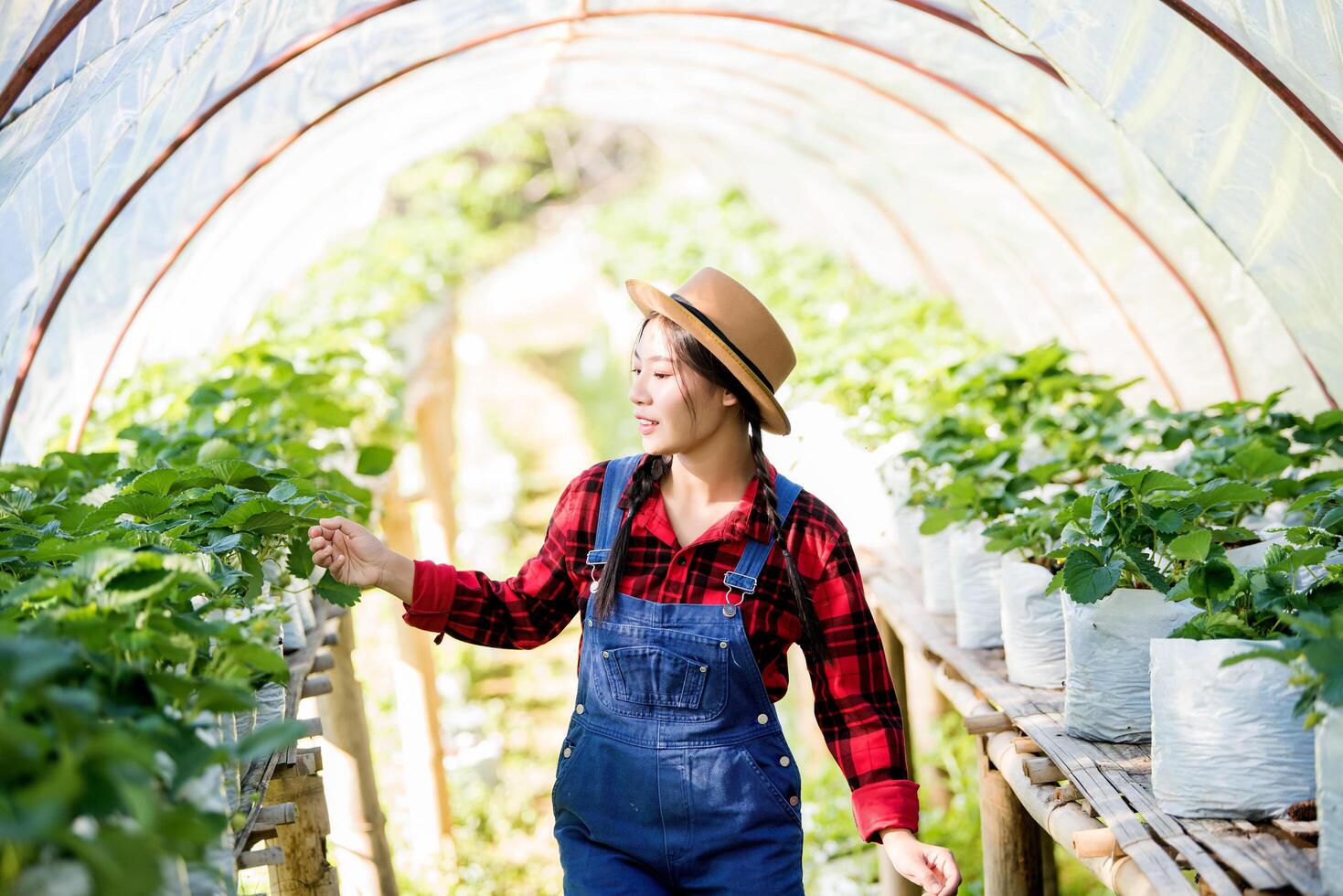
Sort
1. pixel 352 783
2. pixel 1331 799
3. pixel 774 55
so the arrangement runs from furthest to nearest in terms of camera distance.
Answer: pixel 774 55
pixel 352 783
pixel 1331 799

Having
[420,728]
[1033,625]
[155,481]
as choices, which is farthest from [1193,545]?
[420,728]

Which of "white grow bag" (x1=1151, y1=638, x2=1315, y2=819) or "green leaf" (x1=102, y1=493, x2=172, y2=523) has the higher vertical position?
"green leaf" (x1=102, y1=493, x2=172, y2=523)

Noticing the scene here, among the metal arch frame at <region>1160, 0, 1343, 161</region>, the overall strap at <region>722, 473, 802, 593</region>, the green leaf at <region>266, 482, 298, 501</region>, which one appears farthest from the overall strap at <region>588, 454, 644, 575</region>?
the metal arch frame at <region>1160, 0, 1343, 161</region>

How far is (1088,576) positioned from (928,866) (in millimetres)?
539

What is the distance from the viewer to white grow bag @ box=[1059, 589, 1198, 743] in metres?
2.22

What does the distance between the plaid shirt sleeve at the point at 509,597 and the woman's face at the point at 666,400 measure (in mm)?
198

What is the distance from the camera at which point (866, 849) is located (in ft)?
18.4

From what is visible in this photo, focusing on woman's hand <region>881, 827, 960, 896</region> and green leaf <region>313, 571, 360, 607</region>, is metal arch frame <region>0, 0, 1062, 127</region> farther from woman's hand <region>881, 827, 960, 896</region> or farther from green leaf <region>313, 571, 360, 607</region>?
woman's hand <region>881, 827, 960, 896</region>

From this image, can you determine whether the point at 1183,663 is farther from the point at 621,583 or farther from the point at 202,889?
the point at 202,889

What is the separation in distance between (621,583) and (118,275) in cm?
296

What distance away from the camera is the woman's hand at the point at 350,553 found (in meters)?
2.32

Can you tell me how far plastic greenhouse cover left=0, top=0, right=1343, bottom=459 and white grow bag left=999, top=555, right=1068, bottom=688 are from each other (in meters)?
1.32

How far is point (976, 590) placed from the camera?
3.18 m

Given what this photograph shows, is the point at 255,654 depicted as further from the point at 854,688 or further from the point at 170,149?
the point at 170,149
